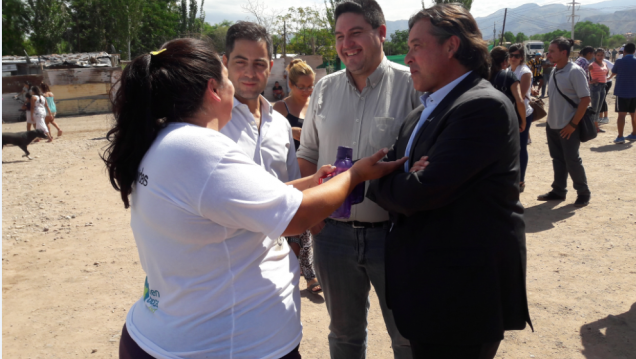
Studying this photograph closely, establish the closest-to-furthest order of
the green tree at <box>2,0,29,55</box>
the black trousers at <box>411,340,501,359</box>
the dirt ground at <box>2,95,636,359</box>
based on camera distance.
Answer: the black trousers at <box>411,340,501,359</box> < the dirt ground at <box>2,95,636,359</box> < the green tree at <box>2,0,29,55</box>

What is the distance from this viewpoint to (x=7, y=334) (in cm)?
379

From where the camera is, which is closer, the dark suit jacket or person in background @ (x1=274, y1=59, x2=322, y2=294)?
the dark suit jacket

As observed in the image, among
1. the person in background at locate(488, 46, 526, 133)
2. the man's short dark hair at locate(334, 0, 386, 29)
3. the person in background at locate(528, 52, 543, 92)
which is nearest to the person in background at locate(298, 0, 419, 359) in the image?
the man's short dark hair at locate(334, 0, 386, 29)

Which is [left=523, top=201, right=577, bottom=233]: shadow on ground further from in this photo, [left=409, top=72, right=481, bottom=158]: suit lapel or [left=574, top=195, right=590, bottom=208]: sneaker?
[left=409, top=72, right=481, bottom=158]: suit lapel

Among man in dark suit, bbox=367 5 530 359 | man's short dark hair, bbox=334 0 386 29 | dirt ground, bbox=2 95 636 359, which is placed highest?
man's short dark hair, bbox=334 0 386 29

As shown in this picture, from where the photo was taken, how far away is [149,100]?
1439 millimetres

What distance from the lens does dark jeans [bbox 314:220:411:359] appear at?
2438mm

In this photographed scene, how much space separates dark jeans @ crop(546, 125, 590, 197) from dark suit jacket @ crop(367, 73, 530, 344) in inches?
199

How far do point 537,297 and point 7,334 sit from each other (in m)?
4.52

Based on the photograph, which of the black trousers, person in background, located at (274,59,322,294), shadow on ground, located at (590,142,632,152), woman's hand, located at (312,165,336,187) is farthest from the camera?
shadow on ground, located at (590,142,632,152)

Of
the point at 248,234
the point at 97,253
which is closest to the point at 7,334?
the point at 97,253

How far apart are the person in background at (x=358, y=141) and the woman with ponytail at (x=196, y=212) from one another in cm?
89

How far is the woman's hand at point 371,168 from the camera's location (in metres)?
1.86

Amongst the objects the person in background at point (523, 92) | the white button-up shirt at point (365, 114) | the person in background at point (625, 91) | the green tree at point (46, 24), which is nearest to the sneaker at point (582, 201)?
the person in background at point (523, 92)
